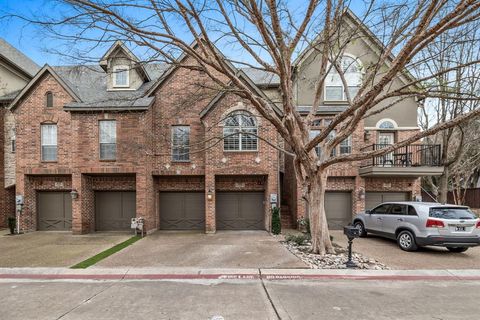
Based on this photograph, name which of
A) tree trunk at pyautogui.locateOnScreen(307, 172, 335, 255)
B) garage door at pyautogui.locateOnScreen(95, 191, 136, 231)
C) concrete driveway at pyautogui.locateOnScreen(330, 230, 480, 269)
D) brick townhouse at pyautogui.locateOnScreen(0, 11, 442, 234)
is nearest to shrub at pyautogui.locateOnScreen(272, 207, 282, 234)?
brick townhouse at pyautogui.locateOnScreen(0, 11, 442, 234)

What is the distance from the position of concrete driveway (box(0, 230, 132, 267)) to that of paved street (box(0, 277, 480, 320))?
1.57 m

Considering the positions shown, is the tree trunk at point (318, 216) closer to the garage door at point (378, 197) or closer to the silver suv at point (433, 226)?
the silver suv at point (433, 226)

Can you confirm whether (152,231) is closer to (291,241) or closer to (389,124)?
(291,241)

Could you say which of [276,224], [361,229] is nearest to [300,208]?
[276,224]

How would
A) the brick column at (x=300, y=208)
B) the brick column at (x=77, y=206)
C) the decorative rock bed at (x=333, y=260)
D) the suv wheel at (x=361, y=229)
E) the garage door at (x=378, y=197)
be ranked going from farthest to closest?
the garage door at (x=378, y=197), the brick column at (x=300, y=208), the brick column at (x=77, y=206), the suv wheel at (x=361, y=229), the decorative rock bed at (x=333, y=260)

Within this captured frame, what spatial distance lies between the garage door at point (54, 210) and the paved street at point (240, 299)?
8.00 meters

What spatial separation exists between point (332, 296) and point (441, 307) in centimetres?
194

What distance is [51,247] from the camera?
33.1 ft

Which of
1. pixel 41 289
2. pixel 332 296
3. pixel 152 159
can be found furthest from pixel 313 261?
pixel 152 159

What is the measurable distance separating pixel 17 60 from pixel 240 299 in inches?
815

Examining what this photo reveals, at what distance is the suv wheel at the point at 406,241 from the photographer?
361 inches

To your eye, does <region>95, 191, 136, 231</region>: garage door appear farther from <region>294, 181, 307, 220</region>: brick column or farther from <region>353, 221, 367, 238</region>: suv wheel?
<region>353, 221, 367, 238</region>: suv wheel

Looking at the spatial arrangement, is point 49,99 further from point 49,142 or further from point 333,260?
point 333,260

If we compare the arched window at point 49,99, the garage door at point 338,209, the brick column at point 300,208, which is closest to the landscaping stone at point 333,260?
the brick column at point 300,208
